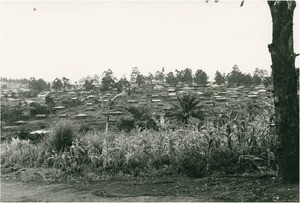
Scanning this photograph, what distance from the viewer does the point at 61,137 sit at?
29.8 ft

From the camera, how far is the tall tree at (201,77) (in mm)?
105875

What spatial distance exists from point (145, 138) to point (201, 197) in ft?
9.86

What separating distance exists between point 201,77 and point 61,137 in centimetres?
9818

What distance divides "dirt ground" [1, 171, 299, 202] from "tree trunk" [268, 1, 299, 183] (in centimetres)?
40

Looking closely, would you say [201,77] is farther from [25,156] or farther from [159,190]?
[159,190]

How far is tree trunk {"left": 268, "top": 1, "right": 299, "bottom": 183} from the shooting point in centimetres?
526

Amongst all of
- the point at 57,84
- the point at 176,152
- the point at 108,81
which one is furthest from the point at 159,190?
the point at 57,84

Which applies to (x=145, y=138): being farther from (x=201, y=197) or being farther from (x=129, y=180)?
(x=201, y=197)

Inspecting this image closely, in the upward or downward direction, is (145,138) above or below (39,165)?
above

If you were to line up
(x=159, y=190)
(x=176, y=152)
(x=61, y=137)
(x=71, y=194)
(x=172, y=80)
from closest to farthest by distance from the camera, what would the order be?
(x=159, y=190), (x=71, y=194), (x=176, y=152), (x=61, y=137), (x=172, y=80)

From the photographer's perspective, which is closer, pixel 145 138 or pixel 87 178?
pixel 87 178

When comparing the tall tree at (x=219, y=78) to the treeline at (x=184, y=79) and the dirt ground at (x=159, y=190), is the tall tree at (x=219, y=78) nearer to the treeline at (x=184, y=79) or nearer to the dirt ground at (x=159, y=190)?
the treeline at (x=184, y=79)

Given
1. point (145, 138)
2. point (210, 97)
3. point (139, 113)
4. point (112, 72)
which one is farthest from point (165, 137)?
point (112, 72)

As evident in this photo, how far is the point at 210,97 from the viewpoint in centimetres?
8400
